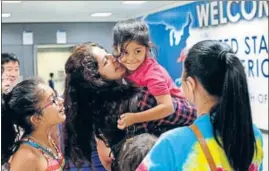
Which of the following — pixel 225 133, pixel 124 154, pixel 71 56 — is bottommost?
pixel 124 154

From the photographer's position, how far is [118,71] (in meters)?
1.23

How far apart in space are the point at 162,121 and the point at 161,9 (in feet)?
9.90

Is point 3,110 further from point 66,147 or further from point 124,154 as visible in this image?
point 124,154

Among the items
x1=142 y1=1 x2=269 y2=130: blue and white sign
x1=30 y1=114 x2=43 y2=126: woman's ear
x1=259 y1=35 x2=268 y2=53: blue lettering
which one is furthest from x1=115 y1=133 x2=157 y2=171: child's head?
x1=259 y1=35 x2=268 y2=53: blue lettering

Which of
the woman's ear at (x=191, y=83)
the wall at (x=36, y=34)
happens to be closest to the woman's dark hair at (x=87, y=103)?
the woman's ear at (x=191, y=83)

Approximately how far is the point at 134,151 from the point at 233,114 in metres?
0.32

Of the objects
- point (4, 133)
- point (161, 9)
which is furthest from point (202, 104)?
point (161, 9)

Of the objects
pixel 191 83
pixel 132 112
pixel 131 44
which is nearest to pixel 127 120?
pixel 132 112

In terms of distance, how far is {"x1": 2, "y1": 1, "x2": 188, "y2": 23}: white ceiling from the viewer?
3150mm

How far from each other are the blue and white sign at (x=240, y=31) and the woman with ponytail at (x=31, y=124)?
1.56 m

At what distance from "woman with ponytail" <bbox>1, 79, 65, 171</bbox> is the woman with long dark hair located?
5cm

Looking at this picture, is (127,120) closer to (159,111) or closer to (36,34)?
(159,111)

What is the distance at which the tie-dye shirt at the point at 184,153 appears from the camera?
878 millimetres

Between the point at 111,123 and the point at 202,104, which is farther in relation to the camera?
the point at 111,123
